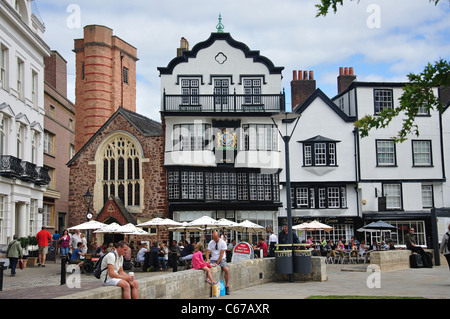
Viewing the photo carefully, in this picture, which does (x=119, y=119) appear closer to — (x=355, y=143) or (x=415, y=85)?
(x=355, y=143)

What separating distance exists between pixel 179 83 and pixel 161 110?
7.56 feet

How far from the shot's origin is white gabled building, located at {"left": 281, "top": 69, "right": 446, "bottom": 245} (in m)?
38.2

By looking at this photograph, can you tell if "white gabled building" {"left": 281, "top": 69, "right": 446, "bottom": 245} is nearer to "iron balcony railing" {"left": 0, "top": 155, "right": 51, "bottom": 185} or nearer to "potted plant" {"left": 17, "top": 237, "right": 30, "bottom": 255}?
"iron balcony railing" {"left": 0, "top": 155, "right": 51, "bottom": 185}

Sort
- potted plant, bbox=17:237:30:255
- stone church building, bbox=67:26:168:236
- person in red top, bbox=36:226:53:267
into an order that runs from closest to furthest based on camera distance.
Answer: person in red top, bbox=36:226:53:267 < potted plant, bbox=17:237:30:255 < stone church building, bbox=67:26:168:236

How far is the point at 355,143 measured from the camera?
38906mm

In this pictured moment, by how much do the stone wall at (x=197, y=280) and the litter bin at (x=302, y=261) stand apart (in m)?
0.41

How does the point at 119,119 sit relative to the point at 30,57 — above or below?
below

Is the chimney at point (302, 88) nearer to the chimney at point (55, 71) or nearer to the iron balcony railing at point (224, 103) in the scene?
the iron balcony railing at point (224, 103)

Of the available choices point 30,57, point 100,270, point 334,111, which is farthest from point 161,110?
point 100,270

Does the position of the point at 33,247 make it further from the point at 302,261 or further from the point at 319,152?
the point at 302,261

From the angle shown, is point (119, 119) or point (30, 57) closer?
point (30, 57)

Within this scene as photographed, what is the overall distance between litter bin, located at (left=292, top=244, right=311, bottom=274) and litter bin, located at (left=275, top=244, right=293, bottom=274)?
0.24m

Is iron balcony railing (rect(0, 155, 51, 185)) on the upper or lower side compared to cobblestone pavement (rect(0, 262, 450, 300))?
upper

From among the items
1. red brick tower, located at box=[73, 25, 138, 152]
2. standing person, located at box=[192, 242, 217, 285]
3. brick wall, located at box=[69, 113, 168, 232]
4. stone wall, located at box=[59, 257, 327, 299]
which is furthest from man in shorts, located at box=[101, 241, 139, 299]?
red brick tower, located at box=[73, 25, 138, 152]
